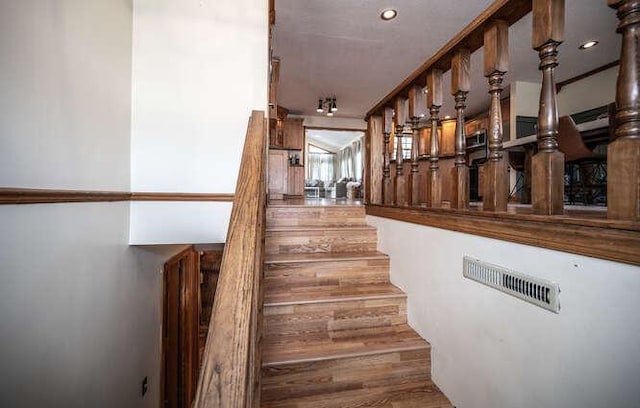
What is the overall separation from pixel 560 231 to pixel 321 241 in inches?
58.2

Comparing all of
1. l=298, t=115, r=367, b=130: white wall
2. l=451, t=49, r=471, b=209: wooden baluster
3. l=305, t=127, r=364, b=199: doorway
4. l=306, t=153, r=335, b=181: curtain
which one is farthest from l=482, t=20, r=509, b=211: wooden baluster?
l=306, t=153, r=335, b=181: curtain

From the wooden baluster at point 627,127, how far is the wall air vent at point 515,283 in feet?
0.93

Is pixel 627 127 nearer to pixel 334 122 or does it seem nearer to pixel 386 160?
pixel 386 160

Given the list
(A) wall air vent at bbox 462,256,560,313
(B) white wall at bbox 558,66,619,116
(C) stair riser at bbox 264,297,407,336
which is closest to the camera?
(A) wall air vent at bbox 462,256,560,313

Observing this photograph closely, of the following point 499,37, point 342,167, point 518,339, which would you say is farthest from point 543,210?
point 342,167

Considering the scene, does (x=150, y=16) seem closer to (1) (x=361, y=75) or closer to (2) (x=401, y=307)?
(2) (x=401, y=307)

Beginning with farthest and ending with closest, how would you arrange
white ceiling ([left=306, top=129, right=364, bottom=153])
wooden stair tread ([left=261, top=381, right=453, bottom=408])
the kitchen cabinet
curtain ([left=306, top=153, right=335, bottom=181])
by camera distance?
curtain ([left=306, top=153, right=335, bottom=181]), white ceiling ([left=306, top=129, right=364, bottom=153]), the kitchen cabinet, wooden stair tread ([left=261, top=381, right=453, bottom=408])

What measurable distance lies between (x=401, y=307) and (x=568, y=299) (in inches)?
37.2

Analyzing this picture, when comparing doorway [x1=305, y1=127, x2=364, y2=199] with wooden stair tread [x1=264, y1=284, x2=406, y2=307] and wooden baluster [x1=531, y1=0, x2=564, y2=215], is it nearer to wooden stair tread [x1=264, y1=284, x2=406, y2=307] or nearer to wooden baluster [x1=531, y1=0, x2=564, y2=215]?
wooden stair tread [x1=264, y1=284, x2=406, y2=307]

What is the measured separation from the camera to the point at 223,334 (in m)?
0.57

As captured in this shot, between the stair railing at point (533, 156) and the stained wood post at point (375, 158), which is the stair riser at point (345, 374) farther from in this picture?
the stained wood post at point (375, 158)

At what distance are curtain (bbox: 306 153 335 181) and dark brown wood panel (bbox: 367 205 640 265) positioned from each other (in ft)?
45.2

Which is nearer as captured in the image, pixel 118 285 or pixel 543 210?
pixel 543 210

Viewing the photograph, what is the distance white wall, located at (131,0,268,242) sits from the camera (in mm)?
1925
